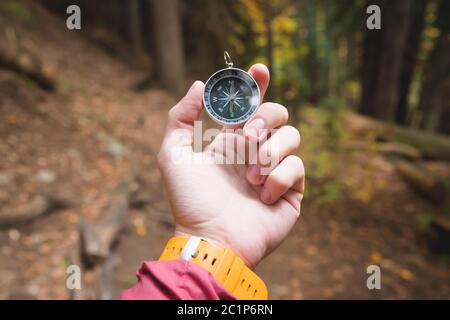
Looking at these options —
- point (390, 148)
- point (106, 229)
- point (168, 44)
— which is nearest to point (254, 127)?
point (106, 229)

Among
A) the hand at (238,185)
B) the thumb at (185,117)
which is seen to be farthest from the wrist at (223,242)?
the thumb at (185,117)

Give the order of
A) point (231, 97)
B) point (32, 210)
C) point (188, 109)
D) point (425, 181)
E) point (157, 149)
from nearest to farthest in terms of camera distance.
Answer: point (188, 109) → point (231, 97) → point (32, 210) → point (425, 181) → point (157, 149)

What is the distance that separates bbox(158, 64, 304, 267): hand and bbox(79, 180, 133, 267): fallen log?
8.35 ft

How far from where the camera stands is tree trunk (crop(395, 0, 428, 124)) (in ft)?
34.2

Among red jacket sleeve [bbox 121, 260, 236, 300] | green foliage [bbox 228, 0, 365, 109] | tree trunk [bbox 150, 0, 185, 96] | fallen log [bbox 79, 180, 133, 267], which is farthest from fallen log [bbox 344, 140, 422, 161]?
red jacket sleeve [bbox 121, 260, 236, 300]

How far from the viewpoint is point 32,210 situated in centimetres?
475

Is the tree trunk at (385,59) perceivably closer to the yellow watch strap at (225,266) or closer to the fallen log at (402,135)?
the fallen log at (402,135)

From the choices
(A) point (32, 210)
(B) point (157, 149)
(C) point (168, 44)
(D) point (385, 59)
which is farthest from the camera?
(C) point (168, 44)

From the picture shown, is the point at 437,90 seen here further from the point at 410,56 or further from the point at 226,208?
the point at 226,208

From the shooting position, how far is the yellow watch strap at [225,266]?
1692mm

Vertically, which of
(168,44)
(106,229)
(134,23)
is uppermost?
(134,23)

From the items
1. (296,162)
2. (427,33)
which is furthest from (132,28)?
(296,162)

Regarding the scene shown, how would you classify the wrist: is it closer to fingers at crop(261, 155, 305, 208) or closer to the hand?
the hand

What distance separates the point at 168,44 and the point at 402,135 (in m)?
6.83
